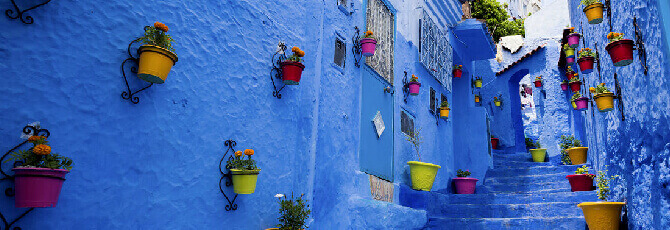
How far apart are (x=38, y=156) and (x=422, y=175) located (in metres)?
6.16

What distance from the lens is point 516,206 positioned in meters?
7.54

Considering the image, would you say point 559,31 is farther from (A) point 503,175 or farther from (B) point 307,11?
(B) point 307,11

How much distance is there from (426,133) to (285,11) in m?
4.88

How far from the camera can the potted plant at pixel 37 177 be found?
239 cm

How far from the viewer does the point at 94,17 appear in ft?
10.2

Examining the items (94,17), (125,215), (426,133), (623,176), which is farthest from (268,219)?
(426,133)

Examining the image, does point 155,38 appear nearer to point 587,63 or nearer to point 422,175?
point 422,175

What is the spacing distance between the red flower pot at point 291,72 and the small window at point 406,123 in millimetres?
3590

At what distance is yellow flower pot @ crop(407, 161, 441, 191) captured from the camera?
304 inches

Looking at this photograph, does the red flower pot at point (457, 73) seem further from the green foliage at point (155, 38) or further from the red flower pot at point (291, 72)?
the green foliage at point (155, 38)

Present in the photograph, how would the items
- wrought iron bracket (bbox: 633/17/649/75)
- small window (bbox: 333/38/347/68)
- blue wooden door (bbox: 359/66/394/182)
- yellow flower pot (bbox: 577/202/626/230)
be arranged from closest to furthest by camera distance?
wrought iron bracket (bbox: 633/17/649/75)
yellow flower pot (bbox: 577/202/626/230)
small window (bbox: 333/38/347/68)
blue wooden door (bbox: 359/66/394/182)

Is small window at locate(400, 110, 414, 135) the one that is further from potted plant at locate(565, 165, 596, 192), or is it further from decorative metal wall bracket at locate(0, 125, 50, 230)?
decorative metal wall bracket at locate(0, 125, 50, 230)

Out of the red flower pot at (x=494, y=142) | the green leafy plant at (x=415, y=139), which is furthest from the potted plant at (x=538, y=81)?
the green leafy plant at (x=415, y=139)

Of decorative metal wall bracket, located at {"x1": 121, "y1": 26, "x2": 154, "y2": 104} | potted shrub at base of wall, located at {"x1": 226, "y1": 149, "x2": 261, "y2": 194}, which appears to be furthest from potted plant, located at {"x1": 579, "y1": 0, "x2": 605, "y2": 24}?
decorative metal wall bracket, located at {"x1": 121, "y1": 26, "x2": 154, "y2": 104}
